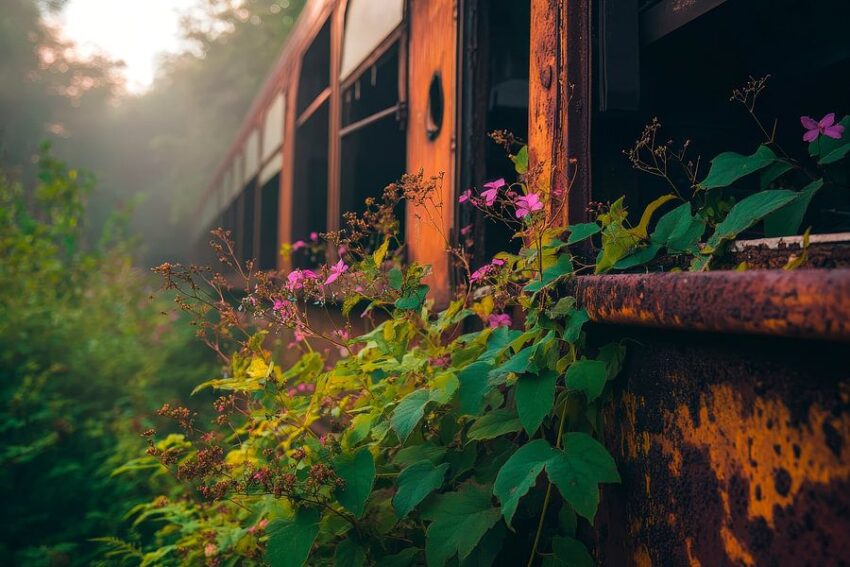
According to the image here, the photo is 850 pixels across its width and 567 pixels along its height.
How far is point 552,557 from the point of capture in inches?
44.7

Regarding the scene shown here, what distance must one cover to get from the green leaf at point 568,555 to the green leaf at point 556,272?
485 millimetres

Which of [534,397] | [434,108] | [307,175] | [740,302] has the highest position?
[307,175]

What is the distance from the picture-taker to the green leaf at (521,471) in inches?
38.3

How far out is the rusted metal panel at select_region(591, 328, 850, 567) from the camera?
27.9 inches

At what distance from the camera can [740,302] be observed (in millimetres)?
714

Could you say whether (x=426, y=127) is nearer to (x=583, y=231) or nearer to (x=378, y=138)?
(x=583, y=231)

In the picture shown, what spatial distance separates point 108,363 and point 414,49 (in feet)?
12.8

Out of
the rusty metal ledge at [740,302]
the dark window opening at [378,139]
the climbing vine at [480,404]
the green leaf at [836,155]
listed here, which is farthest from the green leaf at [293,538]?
the dark window opening at [378,139]

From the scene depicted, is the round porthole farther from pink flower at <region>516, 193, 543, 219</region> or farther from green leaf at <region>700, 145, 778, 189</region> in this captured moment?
green leaf at <region>700, 145, 778, 189</region>

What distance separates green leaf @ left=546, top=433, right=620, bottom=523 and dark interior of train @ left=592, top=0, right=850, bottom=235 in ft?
2.38

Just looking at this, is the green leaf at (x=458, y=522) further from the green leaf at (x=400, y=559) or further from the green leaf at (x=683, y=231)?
the green leaf at (x=683, y=231)

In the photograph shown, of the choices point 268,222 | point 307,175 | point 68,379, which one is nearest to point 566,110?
point 307,175

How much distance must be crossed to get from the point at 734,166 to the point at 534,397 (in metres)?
0.56

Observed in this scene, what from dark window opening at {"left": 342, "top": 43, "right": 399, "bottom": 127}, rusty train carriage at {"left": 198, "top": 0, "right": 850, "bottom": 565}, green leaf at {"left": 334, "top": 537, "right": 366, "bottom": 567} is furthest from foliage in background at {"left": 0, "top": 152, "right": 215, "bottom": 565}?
dark window opening at {"left": 342, "top": 43, "right": 399, "bottom": 127}
